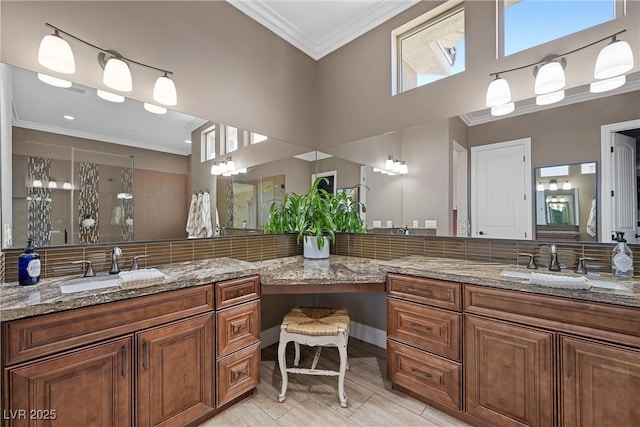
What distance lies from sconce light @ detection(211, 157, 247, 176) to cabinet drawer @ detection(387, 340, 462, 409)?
1788 millimetres

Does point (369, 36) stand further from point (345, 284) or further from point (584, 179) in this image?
point (345, 284)

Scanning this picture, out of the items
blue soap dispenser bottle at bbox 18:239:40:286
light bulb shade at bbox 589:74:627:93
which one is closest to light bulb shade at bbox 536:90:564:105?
light bulb shade at bbox 589:74:627:93

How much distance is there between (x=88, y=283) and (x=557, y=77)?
2956mm

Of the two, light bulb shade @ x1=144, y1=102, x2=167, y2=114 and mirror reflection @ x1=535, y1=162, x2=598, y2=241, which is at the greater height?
light bulb shade @ x1=144, y1=102, x2=167, y2=114

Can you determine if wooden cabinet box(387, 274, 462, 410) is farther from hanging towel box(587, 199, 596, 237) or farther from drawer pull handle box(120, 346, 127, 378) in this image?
drawer pull handle box(120, 346, 127, 378)

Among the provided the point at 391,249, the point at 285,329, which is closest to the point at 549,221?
the point at 391,249

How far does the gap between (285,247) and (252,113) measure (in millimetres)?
1294

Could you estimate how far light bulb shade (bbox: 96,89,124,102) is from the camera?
1658mm

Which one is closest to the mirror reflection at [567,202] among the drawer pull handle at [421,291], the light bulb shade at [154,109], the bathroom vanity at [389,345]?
the bathroom vanity at [389,345]

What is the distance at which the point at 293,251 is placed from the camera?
2748 millimetres

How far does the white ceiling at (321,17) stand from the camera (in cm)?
238

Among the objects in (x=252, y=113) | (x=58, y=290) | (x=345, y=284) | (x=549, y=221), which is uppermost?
(x=252, y=113)

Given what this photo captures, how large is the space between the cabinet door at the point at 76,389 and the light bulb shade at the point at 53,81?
1428 millimetres

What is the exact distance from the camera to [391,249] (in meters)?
2.44
